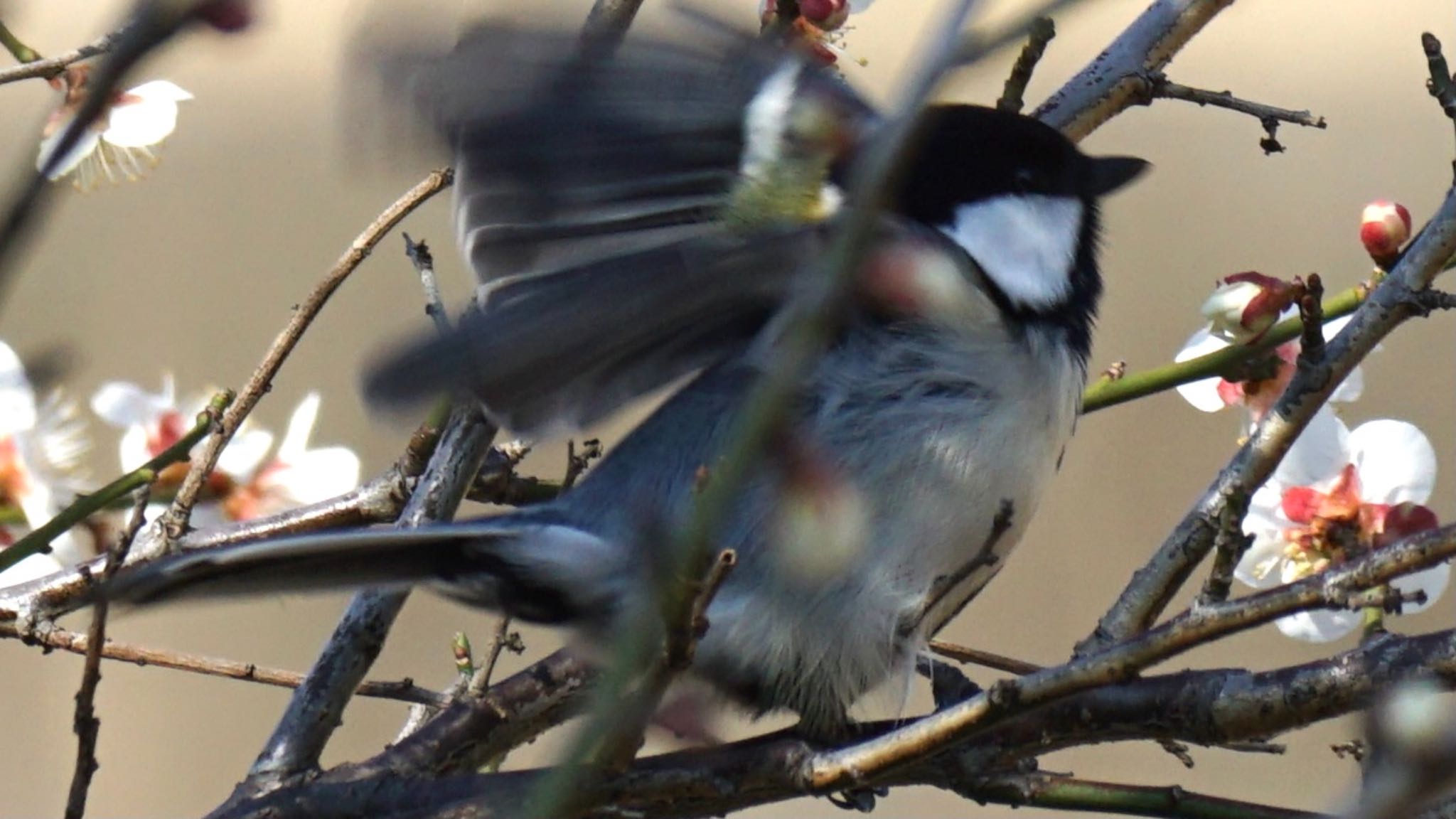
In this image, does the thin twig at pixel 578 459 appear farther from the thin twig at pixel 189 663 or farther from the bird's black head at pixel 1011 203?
the bird's black head at pixel 1011 203

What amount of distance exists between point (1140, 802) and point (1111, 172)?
618 millimetres

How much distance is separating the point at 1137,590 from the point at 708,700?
0.33 meters

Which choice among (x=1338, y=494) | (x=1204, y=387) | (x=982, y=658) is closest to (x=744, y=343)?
(x=982, y=658)

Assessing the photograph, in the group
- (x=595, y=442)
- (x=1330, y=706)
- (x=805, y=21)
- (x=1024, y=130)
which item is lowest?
(x=1330, y=706)

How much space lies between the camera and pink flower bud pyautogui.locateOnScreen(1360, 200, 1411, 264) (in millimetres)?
1153

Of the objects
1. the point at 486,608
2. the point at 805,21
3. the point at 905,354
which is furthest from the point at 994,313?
the point at 486,608

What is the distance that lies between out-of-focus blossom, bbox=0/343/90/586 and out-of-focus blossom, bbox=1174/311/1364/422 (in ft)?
2.53

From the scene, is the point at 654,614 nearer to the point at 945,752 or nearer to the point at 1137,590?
the point at 945,752

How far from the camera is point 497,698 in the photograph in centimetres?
109

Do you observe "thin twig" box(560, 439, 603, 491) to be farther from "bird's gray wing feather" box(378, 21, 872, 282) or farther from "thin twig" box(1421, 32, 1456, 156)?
"thin twig" box(1421, 32, 1456, 156)

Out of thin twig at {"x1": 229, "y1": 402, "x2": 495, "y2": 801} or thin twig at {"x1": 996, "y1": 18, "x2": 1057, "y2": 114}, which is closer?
thin twig at {"x1": 229, "y1": 402, "x2": 495, "y2": 801}

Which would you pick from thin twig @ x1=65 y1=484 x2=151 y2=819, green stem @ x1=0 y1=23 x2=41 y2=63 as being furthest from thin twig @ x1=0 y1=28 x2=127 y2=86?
thin twig @ x1=65 y1=484 x2=151 y2=819

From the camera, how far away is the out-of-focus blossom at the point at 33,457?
1102 millimetres

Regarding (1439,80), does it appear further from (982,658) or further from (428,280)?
(428,280)
